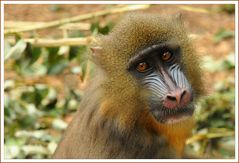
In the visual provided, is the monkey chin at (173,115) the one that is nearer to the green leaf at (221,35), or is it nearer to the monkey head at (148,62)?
the monkey head at (148,62)

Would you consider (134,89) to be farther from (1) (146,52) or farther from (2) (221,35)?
(2) (221,35)

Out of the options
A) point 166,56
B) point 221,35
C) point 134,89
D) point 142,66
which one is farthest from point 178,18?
point 221,35

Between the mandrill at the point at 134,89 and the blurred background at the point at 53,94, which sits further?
the blurred background at the point at 53,94

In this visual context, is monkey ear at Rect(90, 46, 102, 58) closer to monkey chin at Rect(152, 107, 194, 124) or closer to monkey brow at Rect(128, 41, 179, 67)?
monkey brow at Rect(128, 41, 179, 67)

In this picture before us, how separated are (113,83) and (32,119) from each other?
4.83 ft

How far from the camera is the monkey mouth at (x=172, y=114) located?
3.20 metres

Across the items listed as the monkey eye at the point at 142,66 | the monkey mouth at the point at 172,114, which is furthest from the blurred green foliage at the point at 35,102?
the monkey mouth at the point at 172,114

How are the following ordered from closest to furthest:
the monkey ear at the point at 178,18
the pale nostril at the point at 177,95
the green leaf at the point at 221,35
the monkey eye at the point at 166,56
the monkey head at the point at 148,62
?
the pale nostril at the point at 177,95
the monkey head at the point at 148,62
the monkey eye at the point at 166,56
the monkey ear at the point at 178,18
the green leaf at the point at 221,35

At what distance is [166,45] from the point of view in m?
3.36

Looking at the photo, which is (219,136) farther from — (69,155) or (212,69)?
(69,155)

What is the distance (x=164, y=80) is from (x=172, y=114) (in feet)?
0.66

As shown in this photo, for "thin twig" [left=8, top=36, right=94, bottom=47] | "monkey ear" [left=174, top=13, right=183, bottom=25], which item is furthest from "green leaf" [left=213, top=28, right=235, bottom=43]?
"monkey ear" [left=174, top=13, right=183, bottom=25]

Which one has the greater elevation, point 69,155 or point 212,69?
point 212,69

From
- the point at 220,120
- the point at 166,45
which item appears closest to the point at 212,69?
the point at 220,120
